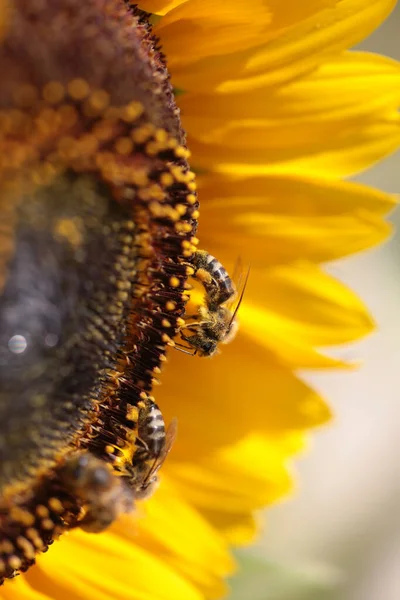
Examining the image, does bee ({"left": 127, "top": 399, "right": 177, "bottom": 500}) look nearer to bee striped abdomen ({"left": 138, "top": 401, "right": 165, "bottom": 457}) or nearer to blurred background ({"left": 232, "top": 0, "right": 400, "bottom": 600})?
bee striped abdomen ({"left": 138, "top": 401, "right": 165, "bottom": 457})

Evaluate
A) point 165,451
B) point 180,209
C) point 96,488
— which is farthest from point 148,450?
point 180,209

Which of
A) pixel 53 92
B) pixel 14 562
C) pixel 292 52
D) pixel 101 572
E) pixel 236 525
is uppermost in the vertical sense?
pixel 292 52

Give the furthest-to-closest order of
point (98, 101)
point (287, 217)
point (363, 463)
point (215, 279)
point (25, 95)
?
point (363, 463), point (287, 217), point (215, 279), point (98, 101), point (25, 95)

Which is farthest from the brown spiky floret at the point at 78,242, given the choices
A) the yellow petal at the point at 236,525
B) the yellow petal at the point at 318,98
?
the yellow petal at the point at 236,525

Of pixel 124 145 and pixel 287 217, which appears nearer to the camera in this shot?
pixel 124 145

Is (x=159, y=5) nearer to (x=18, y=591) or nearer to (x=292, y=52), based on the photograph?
(x=292, y=52)

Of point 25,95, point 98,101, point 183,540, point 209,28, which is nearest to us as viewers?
point 25,95

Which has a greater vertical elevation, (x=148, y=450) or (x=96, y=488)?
(x=148, y=450)

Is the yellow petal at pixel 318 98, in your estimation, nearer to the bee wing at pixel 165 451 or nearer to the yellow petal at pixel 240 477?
the bee wing at pixel 165 451
